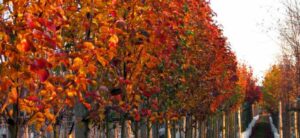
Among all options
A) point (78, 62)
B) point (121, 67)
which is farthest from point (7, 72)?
point (121, 67)

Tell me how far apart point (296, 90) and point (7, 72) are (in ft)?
94.3

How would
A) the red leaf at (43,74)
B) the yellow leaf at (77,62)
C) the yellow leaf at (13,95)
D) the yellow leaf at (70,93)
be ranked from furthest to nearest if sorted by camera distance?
the yellow leaf at (70,93)
the yellow leaf at (77,62)
the yellow leaf at (13,95)
the red leaf at (43,74)

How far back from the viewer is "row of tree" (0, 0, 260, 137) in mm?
5438

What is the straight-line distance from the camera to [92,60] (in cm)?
666

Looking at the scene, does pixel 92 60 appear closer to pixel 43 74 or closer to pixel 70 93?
pixel 70 93

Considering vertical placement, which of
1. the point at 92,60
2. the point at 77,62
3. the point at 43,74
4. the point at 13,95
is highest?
the point at 92,60

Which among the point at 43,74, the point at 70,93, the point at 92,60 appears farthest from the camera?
the point at 92,60

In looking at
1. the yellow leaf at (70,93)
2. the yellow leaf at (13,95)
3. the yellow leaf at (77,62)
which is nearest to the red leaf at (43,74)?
the yellow leaf at (13,95)

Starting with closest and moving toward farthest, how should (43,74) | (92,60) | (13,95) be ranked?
(43,74)
(13,95)
(92,60)

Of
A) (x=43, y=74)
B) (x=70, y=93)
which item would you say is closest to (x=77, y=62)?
(x=70, y=93)

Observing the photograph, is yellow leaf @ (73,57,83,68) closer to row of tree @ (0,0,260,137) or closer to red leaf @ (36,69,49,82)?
row of tree @ (0,0,260,137)

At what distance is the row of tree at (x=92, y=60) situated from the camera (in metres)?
5.44

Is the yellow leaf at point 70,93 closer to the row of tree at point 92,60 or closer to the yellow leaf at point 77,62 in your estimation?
the row of tree at point 92,60

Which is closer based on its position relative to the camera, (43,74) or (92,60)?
(43,74)
